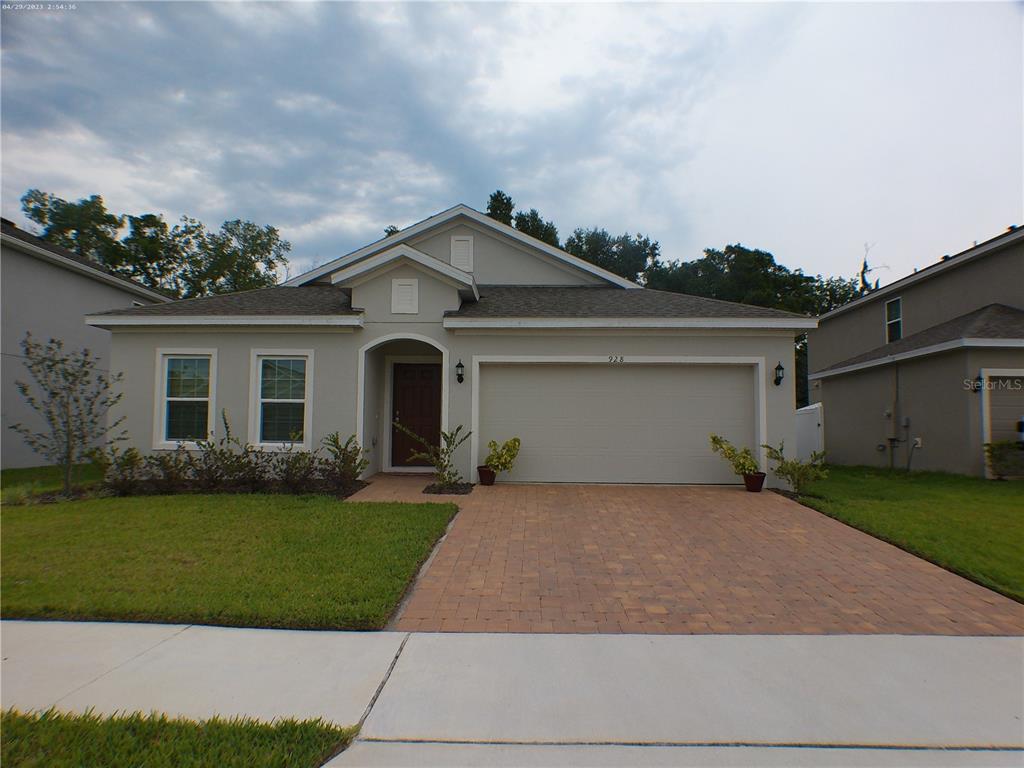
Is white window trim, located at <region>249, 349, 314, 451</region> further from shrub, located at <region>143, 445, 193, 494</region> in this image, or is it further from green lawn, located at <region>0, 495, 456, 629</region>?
green lawn, located at <region>0, 495, 456, 629</region>

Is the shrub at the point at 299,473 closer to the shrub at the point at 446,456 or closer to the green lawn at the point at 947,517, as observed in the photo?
the shrub at the point at 446,456

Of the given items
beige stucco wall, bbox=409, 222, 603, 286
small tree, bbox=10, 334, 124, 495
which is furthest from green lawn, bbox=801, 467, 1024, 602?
small tree, bbox=10, 334, 124, 495

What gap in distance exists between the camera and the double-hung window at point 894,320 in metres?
16.2

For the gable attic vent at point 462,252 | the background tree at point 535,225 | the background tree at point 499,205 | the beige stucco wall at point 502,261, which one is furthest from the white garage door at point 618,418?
the background tree at point 535,225

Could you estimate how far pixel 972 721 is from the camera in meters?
2.82

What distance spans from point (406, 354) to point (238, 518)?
17.5ft

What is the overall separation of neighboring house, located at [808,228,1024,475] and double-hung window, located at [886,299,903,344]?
0.03 m

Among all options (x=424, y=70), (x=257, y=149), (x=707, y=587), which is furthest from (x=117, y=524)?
(x=257, y=149)

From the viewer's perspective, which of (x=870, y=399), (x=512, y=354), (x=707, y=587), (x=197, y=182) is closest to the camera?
(x=707, y=587)

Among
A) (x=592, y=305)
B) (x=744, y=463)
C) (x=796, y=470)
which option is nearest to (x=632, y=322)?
(x=592, y=305)

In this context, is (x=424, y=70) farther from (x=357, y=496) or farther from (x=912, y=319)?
(x=912, y=319)

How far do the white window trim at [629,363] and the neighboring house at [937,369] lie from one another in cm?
550

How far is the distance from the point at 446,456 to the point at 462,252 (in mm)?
6267

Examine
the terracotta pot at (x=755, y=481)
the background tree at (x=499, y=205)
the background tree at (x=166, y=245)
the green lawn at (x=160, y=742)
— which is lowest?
the green lawn at (x=160, y=742)
